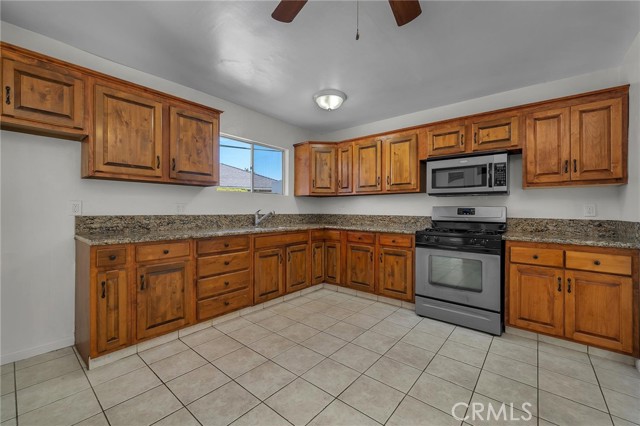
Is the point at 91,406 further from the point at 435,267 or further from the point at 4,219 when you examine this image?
the point at 435,267

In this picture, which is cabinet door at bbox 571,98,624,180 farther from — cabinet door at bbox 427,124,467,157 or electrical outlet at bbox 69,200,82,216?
electrical outlet at bbox 69,200,82,216

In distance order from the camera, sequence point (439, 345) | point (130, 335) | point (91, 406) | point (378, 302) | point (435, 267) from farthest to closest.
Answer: point (378, 302) < point (435, 267) < point (439, 345) < point (130, 335) < point (91, 406)

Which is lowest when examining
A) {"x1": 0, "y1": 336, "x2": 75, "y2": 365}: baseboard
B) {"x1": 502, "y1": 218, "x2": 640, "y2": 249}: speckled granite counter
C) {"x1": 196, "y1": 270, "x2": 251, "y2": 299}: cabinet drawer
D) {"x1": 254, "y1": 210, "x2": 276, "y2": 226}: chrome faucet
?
{"x1": 0, "y1": 336, "x2": 75, "y2": 365}: baseboard

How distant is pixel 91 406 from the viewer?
167cm

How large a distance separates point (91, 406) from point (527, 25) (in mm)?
3953

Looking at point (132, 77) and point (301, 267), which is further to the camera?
point (301, 267)

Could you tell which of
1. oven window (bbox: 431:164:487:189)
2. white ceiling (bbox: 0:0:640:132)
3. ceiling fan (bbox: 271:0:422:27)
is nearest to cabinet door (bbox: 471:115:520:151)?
oven window (bbox: 431:164:487:189)

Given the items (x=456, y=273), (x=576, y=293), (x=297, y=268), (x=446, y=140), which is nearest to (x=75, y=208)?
(x=297, y=268)

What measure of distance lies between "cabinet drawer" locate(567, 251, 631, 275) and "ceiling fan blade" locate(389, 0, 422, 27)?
2.32 m

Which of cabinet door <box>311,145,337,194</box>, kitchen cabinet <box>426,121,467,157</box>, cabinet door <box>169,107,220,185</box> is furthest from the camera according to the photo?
cabinet door <box>311,145,337,194</box>

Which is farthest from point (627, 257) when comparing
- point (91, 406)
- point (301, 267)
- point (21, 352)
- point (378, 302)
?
point (21, 352)

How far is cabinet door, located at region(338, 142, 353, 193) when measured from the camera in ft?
13.7

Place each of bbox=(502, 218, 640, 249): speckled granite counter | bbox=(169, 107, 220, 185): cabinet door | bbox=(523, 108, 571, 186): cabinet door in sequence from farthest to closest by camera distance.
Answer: bbox=(169, 107, 220, 185): cabinet door < bbox=(523, 108, 571, 186): cabinet door < bbox=(502, 218, 640, 249): speckled granite counter

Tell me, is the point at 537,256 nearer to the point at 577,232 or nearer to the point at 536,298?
the point at 536,298
